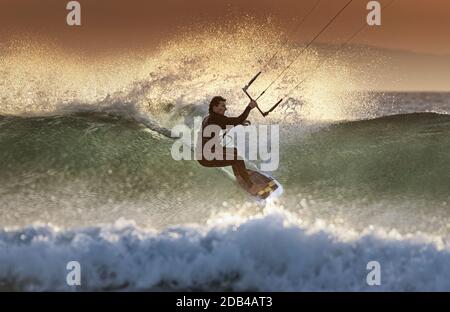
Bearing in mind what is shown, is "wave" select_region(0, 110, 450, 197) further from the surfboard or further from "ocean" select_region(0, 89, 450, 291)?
the surfboard

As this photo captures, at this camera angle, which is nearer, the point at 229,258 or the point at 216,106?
the point at 229,258

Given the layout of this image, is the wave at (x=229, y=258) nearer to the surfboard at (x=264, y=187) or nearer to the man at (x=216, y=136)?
the surfboard at (x=264, y=187)

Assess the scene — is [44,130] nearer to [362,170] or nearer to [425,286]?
[362,170]

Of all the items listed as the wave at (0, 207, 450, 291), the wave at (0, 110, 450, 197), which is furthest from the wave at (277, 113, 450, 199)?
the wave at (0, 207, 450, 291)

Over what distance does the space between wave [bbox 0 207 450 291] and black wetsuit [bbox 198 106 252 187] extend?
1.86 ft

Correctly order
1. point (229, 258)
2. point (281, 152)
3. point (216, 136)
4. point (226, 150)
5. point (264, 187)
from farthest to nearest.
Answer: point (281, 152) → point (264, 187) → point (226, 150) → point (216, 136) → point (229, 258)

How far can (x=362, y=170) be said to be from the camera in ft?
27.1

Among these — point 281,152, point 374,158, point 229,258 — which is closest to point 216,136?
point 229,258

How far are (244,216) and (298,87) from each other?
9.92 feet

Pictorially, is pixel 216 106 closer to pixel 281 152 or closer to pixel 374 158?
pixel 281 152

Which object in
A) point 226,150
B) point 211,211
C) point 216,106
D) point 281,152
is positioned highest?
point 281,152

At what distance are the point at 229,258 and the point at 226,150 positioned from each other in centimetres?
114

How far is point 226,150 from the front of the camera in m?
6.82
